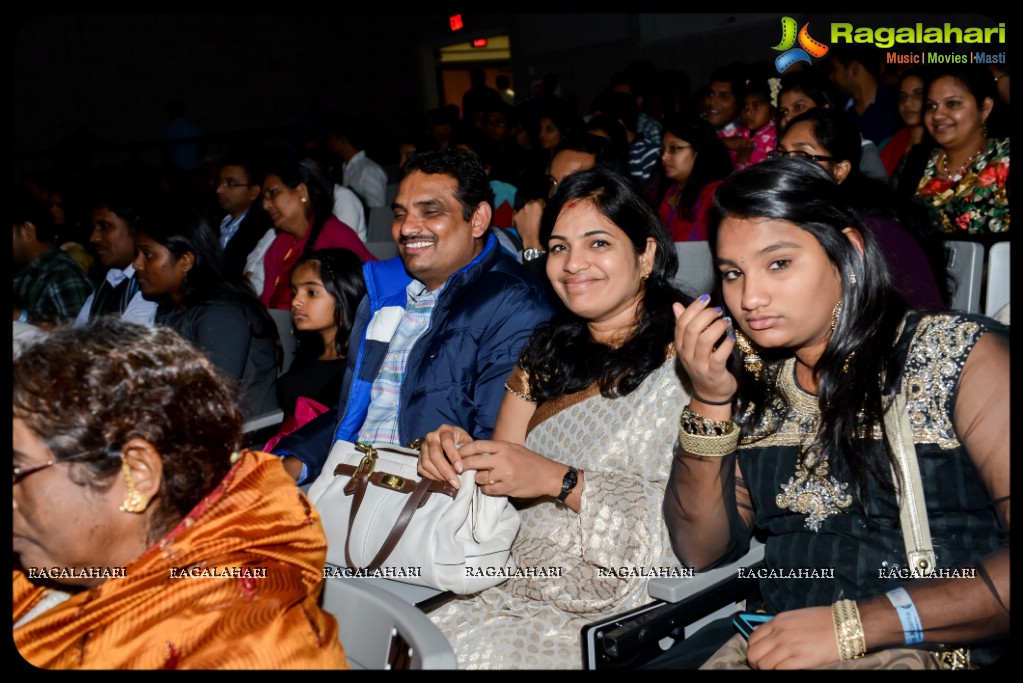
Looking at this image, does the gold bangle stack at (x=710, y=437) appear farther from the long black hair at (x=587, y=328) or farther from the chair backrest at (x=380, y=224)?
the chair backrest at (x=380, y=224)

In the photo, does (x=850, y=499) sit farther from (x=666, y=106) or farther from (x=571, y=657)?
(x=666, y=106)

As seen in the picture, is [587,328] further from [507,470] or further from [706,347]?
[706,347]

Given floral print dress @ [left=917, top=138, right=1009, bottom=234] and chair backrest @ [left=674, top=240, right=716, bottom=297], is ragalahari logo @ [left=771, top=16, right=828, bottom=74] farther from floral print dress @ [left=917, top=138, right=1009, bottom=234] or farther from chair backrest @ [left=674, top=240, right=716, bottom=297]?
chair backrest @ [left=674, top=240, right=716, bottom=297]

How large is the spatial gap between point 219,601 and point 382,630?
10.9 inches

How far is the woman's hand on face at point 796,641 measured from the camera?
140 cm

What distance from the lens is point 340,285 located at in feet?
10.4

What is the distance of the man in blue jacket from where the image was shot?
2.37 m

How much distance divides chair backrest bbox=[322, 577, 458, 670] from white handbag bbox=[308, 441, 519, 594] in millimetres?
358

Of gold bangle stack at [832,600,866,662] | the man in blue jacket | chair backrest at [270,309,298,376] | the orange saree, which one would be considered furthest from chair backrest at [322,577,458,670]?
chair backrest at [270,309,298,376]

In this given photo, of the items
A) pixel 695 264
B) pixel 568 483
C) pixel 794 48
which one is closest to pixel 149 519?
pixel 568 483

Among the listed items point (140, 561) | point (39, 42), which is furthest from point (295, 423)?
point (39, 42)

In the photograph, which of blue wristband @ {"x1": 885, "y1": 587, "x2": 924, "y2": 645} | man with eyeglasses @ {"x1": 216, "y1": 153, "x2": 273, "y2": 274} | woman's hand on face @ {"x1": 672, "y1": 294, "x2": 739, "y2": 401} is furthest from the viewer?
man with eyeglasses @ {"x1": 216, "y1": 153, "x2": 273, "y2": 274}

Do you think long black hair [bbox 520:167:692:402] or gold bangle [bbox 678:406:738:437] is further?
long black hair [bbox 520:167:692:402]

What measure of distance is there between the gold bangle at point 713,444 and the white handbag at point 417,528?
16.2 inches
